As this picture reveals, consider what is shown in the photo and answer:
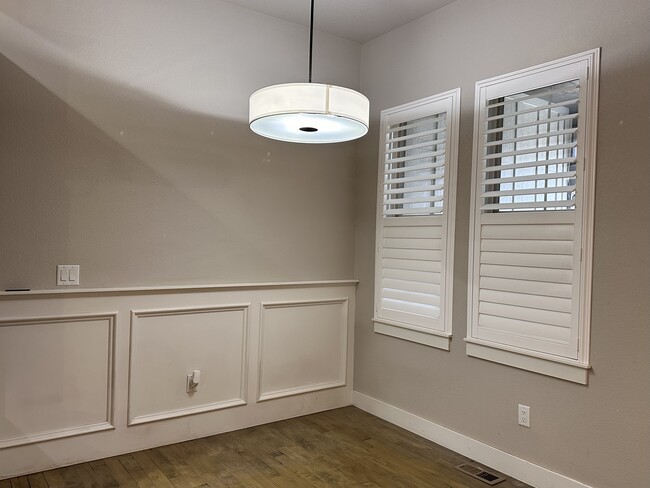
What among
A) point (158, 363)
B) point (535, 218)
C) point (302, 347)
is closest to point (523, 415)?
point (535, 218)

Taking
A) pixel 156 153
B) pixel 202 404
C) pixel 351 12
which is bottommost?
pixel 202 404

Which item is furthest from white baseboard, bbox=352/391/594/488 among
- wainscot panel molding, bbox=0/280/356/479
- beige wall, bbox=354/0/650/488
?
wainscot panel molding, bbox=0/280/356/479

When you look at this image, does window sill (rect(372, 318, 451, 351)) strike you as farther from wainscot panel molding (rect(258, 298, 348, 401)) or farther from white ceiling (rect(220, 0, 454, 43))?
white ceiling (rect(220, 0, 454, 43))

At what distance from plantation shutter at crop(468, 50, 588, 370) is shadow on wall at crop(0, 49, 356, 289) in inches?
50.6

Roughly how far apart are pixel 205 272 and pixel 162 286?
0.30 metres

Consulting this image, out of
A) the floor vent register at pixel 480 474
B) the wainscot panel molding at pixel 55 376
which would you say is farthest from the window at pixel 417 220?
the wainscot panel molding at pixel 55 376

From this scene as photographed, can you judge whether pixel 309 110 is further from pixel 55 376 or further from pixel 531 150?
pixel 55 376

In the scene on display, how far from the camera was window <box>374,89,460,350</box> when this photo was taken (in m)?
3.32

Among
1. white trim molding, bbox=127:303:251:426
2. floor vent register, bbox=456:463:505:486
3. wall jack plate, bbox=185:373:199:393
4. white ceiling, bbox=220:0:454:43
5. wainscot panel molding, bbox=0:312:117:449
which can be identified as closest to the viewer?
wainscot panel molding, bbox=0:312:117:449

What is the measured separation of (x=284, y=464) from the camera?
9.88ft

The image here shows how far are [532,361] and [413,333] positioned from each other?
0.91 metres

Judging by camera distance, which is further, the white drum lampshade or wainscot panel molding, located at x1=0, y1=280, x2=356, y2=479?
wainscot panel molding, located at x1=0, y1=280, x2=356, y2=479

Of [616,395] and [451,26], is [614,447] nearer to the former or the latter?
[616,395]

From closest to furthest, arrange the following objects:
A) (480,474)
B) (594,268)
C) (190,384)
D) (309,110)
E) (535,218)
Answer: (309,110)
(594,268)
(535,218)
(480,474)
(190,384)
